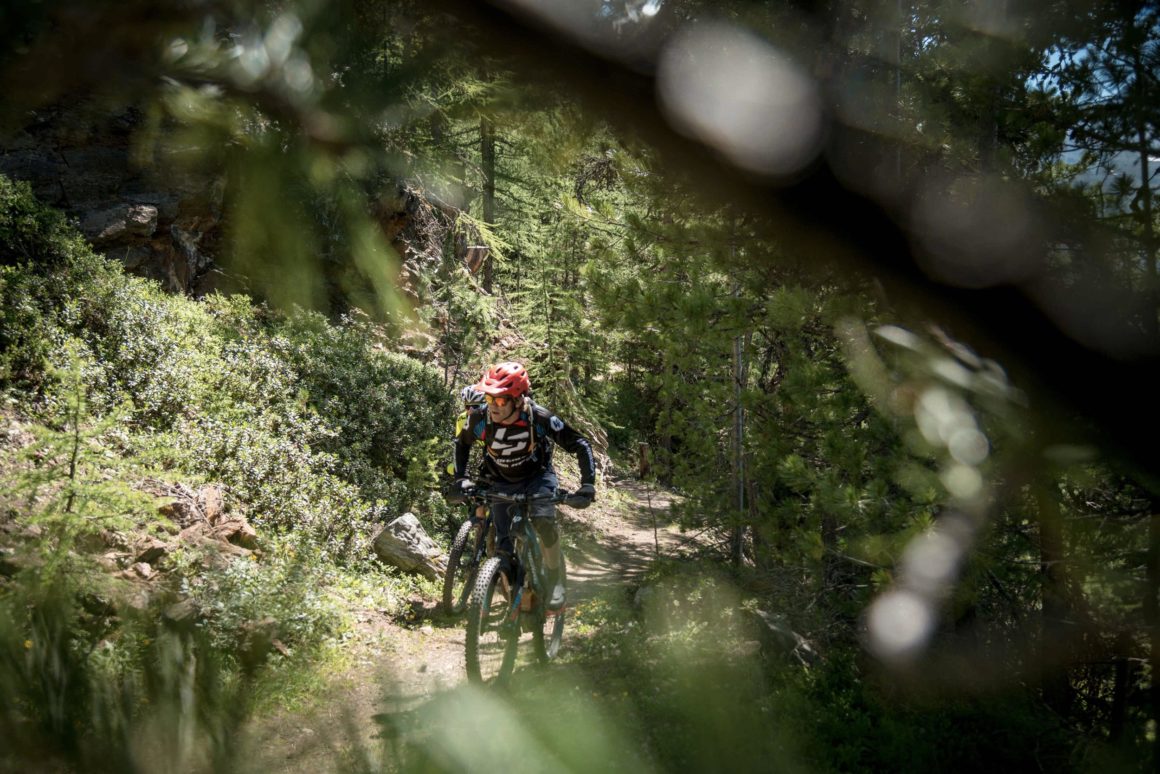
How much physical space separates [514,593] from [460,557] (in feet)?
6.45

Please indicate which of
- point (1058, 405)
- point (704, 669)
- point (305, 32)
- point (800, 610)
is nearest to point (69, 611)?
point (305, 32)

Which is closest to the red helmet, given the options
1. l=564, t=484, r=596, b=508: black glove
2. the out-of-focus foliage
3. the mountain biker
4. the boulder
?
the mountain biker

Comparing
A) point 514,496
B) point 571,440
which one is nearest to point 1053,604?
point 571,440

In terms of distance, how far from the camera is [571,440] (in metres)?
5.91

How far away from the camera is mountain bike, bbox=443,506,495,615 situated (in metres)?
6.36

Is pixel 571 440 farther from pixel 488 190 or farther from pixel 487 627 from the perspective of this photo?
pixel 488 190

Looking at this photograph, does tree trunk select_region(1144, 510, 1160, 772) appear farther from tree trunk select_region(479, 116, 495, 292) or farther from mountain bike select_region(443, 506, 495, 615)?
tree trunk select_region(479, 116, 495, 292)

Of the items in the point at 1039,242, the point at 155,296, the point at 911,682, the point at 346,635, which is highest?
the point at 1039,242

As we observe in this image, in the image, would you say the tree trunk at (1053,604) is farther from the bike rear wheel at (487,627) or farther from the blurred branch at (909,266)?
the bike rear wheel at (487,627)

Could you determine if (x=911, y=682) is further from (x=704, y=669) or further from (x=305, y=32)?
(x=305, y=32)

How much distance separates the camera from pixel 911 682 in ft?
19.6

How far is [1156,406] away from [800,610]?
5.72m

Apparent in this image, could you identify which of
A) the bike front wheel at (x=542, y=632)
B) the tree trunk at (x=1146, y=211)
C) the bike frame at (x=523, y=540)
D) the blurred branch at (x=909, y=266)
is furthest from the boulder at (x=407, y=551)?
the tree trunk at (x=1146, y=211)

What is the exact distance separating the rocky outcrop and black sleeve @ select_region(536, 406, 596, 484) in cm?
668
